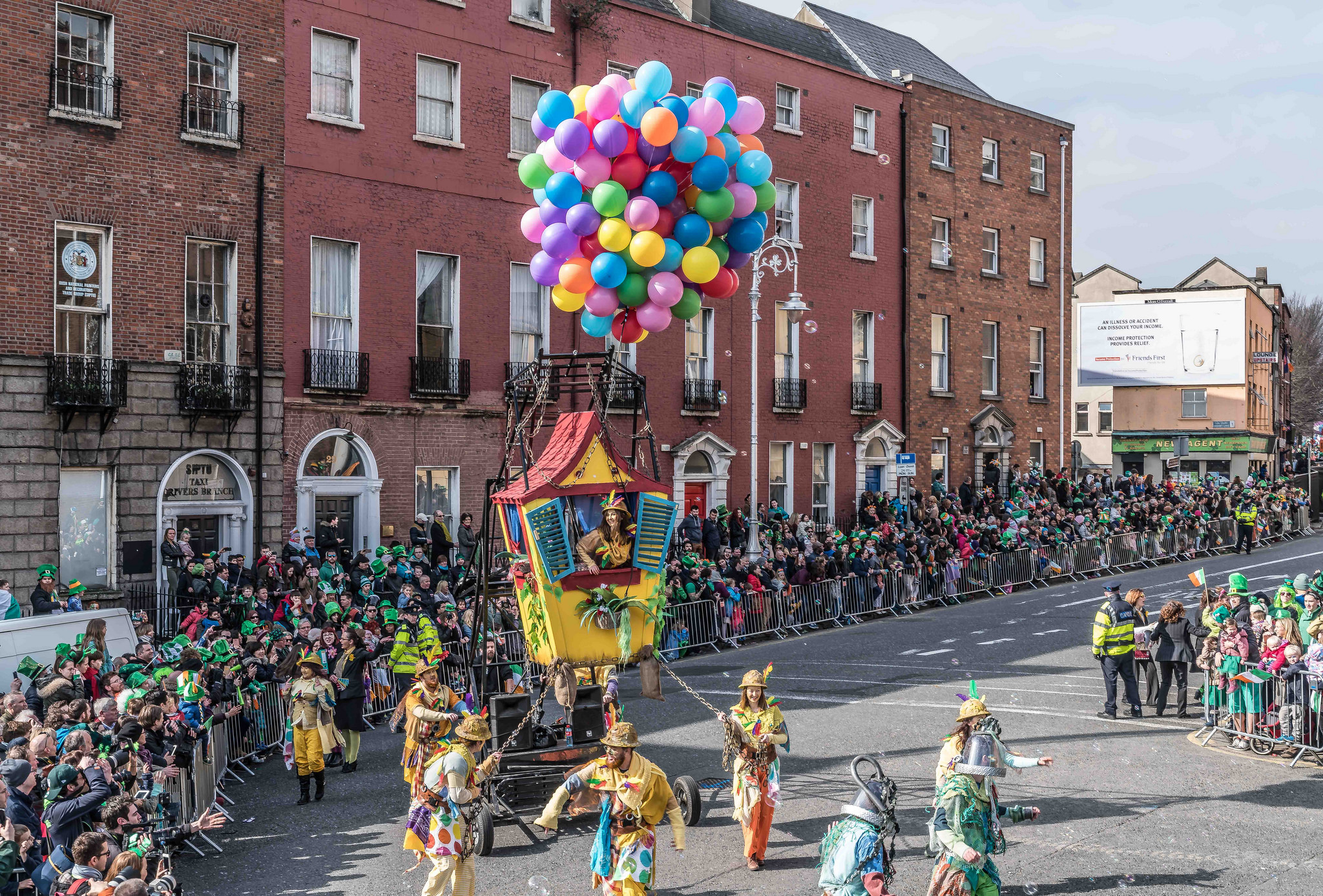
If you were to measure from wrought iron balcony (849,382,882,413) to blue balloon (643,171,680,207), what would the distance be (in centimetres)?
2181

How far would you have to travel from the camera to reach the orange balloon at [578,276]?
13.8 metres

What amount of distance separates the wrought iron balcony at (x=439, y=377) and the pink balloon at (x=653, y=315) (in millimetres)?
12579

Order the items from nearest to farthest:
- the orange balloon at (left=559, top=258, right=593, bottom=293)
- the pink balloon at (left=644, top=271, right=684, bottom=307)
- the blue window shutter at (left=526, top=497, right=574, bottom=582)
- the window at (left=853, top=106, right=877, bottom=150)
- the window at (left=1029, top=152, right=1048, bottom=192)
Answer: the blue window shutter at (left=526, top=497, right=574, bottom=582) → the pink balloon at (left=644, top=271, right=684, bottom=307) → the orange balloon at (left=559, top=258, right=593, bottom=293) → the window at (left=853, top=106, right=877, bottom=150) → the window at (left=1029, top=152, right=1048, bottom=192)

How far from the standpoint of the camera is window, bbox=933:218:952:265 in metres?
37.3

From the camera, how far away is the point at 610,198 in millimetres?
13180

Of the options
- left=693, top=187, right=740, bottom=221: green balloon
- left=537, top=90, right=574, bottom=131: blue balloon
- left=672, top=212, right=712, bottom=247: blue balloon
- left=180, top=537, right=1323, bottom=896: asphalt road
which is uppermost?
left=537, top=90, right=574, bottom=131: blue balloon

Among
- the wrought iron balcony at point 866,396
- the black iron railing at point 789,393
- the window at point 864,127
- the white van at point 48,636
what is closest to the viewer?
the white van at point 48,636

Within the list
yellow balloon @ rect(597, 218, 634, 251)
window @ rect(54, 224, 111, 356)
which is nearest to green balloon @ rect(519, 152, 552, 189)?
yellow balloon @ rect(597, 218, 634, 251)

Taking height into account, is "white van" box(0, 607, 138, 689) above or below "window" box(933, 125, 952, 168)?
below

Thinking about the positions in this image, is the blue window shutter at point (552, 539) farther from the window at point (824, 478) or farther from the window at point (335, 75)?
the window at point (824, 478)

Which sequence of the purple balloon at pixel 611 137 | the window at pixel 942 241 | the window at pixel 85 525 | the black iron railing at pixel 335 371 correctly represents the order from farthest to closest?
the window at pixel 942 241, the black iron railing at pixel 335 371, the window at pixel 85 525, the purple balloon at pixel 611 137

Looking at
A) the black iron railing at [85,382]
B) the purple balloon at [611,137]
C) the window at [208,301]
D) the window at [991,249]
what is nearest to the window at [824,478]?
the window at [991,249]

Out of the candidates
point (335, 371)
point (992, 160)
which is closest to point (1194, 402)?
point (992, 160)

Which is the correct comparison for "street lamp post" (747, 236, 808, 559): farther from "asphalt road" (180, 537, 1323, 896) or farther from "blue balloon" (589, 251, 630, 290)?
"blue balloon" (589, 251, 630, 290)
